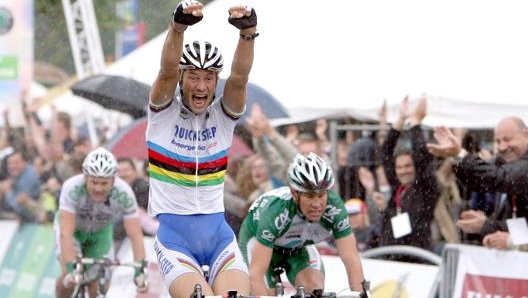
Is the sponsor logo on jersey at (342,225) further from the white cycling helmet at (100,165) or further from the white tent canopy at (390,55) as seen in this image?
the white cycling helmet at (100,165)

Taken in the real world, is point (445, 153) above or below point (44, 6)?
above

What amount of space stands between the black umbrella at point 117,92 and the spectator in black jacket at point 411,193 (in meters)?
4.86

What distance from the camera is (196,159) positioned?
335 inches

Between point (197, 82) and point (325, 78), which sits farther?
point (325, 78)

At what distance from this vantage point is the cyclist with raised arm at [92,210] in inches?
492

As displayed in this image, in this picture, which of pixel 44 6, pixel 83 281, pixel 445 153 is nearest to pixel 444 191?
pixel 445 153

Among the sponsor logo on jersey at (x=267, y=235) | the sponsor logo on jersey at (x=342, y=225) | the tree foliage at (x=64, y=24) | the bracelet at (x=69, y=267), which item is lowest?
the tree foliage at (x=64, y=24)

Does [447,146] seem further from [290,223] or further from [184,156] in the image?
[184,156]

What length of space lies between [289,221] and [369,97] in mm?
4173

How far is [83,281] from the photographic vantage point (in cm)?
1212

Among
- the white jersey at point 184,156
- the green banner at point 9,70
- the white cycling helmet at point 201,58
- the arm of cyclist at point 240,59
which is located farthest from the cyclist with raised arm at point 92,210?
the green banner at point 9,70

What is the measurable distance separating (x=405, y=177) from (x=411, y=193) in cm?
21

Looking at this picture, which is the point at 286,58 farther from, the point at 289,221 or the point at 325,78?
the point at 289,221

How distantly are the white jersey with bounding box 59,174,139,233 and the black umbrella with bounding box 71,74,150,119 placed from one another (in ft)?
10.7
